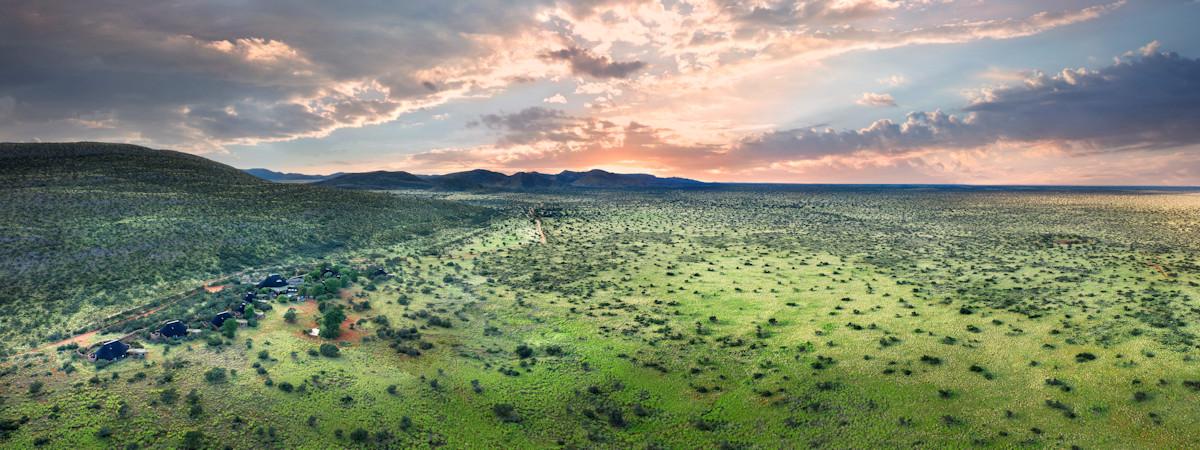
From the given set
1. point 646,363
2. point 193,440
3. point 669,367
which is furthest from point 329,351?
point 669,367

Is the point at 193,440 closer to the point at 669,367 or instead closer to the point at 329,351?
the point at 329,351

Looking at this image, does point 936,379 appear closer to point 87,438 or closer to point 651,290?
point 651,290

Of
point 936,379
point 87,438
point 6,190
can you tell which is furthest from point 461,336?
point 6,190

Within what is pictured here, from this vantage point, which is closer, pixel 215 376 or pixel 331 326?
pixel 215 376

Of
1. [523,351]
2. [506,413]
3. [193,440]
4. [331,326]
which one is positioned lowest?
[506,413]

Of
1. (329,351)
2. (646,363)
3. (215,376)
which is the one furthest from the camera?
(646,363)

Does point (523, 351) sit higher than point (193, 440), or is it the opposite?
point (523, 351)

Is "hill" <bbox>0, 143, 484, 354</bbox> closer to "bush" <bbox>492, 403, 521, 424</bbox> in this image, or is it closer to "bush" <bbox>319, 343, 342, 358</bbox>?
"bush" <bbox>319, 343, 342, 358</bbox>
